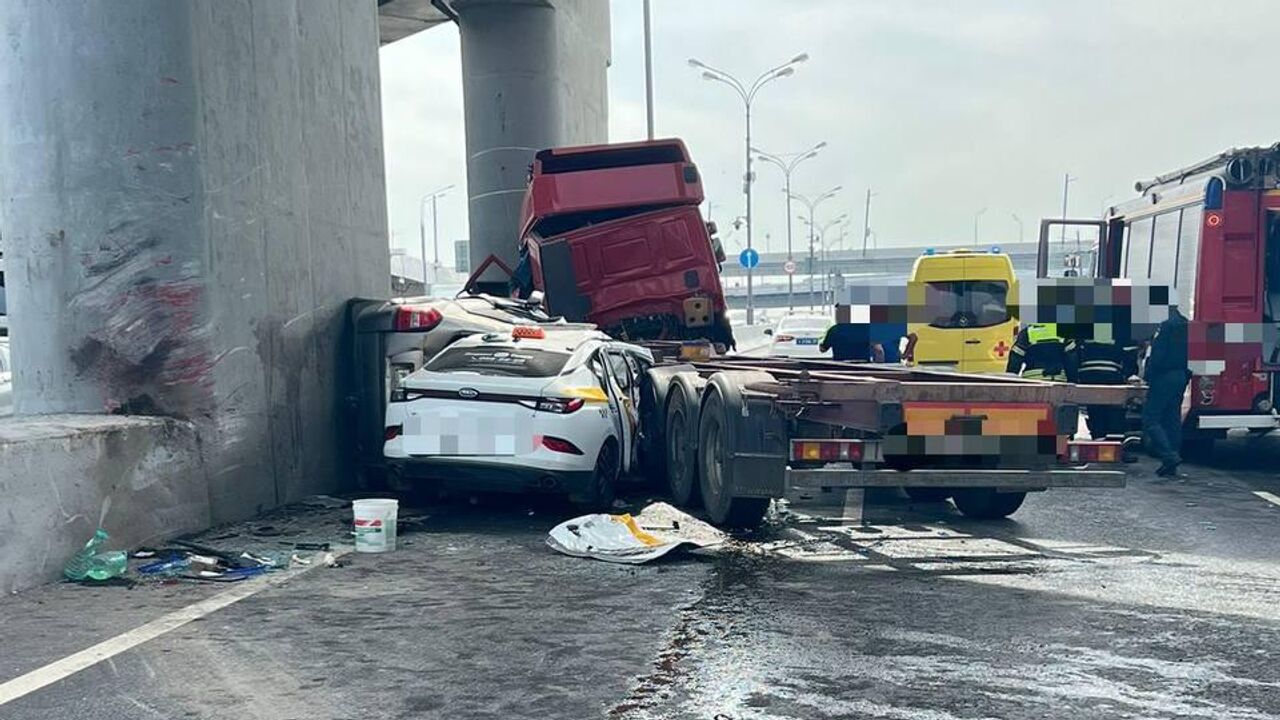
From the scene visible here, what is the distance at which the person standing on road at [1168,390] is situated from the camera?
37.7ft

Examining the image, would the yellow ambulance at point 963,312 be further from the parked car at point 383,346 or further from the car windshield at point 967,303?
the parked car at point 383,346

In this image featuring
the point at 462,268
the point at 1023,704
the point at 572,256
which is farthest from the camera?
the point at 462,268

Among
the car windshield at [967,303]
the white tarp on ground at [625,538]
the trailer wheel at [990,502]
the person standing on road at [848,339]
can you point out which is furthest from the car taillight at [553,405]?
the car windshield at [967,303]

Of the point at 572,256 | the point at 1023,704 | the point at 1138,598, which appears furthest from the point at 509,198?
the point at 1023,704

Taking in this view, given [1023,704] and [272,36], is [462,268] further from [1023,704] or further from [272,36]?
[1023,704]

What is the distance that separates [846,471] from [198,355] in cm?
442

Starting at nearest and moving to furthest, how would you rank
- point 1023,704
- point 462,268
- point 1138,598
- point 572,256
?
1. point 1023,704
2. point 1138,598
3. point 572,256
4. point 462,268

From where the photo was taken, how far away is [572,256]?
45.5 feet

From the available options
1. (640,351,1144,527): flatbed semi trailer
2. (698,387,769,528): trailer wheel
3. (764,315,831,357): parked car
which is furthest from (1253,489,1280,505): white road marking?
(764,315,831,357): parked car

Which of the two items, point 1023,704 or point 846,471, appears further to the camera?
point 846,471

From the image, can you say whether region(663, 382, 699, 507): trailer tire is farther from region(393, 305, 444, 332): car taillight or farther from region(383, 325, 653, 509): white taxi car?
region(393, 305, 444, 332): car taillight

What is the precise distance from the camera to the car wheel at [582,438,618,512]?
27.8ft

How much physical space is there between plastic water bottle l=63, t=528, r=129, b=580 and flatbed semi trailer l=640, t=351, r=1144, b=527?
355 cm

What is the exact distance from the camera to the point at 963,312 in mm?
15875
